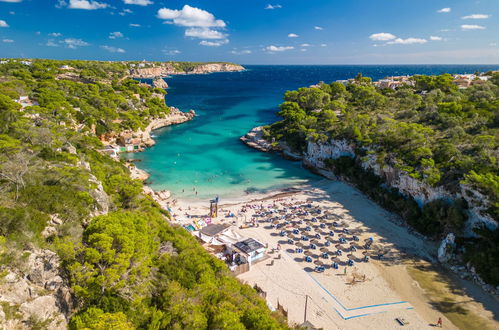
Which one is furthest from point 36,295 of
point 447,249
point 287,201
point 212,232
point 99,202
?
point 447,249

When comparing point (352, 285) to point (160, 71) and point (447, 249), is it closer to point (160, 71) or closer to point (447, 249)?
point (447, 249)

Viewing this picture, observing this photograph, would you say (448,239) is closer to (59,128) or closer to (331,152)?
(331,152)

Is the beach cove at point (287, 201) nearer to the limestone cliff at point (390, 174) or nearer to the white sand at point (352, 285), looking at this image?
the white sand at point (352, 285)

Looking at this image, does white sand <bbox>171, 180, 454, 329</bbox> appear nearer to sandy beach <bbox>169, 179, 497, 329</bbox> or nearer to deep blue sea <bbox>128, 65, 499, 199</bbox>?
sandy beach <bbox>169, 179, 497, 329</bbox>

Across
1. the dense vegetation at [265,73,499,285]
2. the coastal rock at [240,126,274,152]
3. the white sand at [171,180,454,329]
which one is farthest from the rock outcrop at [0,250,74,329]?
the coastal rock at [240,126,274,152]

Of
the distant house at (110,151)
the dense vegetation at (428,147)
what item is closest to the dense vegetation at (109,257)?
the distant house at (110,151)

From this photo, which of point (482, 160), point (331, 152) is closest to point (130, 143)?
point (331, 152)
